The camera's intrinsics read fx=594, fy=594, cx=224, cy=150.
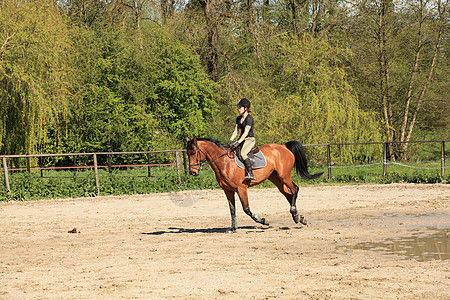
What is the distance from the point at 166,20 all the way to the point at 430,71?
1506cm

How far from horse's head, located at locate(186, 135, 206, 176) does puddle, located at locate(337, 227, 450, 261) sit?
3287mm

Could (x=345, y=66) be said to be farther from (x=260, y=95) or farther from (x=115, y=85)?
(x=115, y=85)

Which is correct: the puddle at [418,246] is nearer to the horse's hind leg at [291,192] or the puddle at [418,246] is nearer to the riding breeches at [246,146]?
the horse's hind leg at [291,192]

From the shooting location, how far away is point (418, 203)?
15539mm

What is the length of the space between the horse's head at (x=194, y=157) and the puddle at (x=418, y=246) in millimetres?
3287

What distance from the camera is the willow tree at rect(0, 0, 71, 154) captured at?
74.8 feet

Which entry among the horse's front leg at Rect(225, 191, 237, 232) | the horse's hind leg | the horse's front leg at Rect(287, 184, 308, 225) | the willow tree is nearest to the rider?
the horse's front leg at Rect(225, 191, 237, 232)

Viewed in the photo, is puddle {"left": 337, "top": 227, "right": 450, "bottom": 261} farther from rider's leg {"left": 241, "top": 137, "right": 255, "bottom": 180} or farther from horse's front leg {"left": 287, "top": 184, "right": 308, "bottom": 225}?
rider's leg {"left": 241, "top": 137, "right": 255, "bottom": 180}

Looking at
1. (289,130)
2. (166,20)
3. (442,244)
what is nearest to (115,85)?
(166,20)

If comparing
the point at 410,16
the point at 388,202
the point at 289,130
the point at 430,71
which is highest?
the point at 410,16

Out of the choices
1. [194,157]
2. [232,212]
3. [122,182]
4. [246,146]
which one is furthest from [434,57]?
[194,157]

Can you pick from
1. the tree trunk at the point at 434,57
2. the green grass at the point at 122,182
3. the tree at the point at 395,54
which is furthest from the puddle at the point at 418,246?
the tree trunk at the point at 434,57

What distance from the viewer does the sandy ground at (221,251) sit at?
667 centimetres

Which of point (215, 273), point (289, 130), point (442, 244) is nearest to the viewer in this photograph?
point (215, 273)
